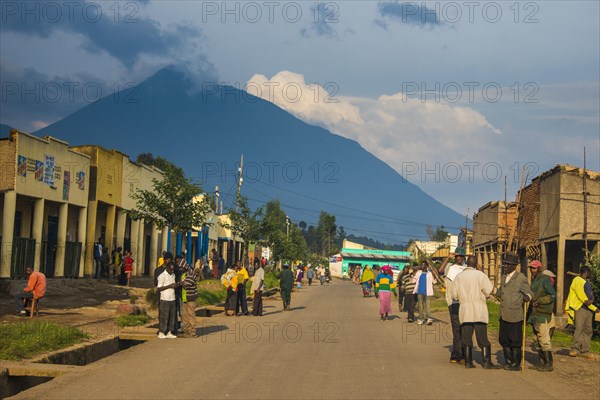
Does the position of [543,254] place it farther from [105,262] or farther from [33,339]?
[105,262]

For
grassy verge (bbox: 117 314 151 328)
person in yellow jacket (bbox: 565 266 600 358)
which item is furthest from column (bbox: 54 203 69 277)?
person in yellow jacket (bbox: 565 266 600 358)

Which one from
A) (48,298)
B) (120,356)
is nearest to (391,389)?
(120,356)

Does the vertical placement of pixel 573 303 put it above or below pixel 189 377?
above

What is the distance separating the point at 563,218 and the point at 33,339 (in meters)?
15.7

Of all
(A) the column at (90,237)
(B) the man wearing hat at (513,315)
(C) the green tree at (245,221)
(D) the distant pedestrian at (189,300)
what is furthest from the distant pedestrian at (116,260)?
(B) the man wearing hat at (513,315)

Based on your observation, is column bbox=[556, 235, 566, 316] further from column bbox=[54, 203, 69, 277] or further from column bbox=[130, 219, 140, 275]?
column bbox=[130, 219, 140, 275]

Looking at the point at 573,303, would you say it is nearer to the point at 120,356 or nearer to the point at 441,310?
the point at 120,356

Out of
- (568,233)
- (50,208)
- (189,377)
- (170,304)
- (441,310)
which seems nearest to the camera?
(189,377)

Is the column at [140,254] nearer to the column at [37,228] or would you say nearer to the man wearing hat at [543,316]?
the column at [37,228]

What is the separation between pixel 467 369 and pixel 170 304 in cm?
694

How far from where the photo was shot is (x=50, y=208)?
32.9 m

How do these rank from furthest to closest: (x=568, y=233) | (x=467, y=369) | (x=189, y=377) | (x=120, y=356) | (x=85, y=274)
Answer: (x=85, y=274), (x=568, y=233), (x=120, y=356), (x=467, y=369), (x=189, y=377)

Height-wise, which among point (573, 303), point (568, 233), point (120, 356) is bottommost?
point (120, 356)

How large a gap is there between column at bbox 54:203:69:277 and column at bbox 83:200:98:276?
3.01 meters
